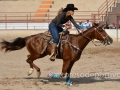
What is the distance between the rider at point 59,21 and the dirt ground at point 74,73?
3.00 ft

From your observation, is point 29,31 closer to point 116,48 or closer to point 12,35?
point 12,35

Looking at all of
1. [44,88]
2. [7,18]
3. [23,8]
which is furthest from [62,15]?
[23,8]

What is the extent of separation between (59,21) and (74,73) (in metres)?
2.55

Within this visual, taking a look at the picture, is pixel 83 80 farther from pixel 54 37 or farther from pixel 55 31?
pixel 55 31

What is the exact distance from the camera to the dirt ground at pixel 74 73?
9.44 metres

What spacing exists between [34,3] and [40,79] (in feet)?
85.5

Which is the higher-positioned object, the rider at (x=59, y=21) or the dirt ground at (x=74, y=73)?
the rider at (x=59, y=21)

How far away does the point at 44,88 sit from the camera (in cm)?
909

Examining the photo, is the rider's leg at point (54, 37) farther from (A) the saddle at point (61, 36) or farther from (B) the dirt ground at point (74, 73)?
(B) the dirt ground at point (74, 73)

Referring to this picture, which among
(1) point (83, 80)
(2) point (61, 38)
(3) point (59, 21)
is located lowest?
(1) point (83, 80)

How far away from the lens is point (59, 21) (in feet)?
31.1

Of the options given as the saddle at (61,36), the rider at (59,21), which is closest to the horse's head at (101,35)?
the rider at (59,21)

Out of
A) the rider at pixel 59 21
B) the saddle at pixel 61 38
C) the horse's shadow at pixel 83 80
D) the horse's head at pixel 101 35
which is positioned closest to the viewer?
the rider at pixel 59 21

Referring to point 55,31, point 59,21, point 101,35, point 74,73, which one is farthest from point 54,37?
point 74,73
